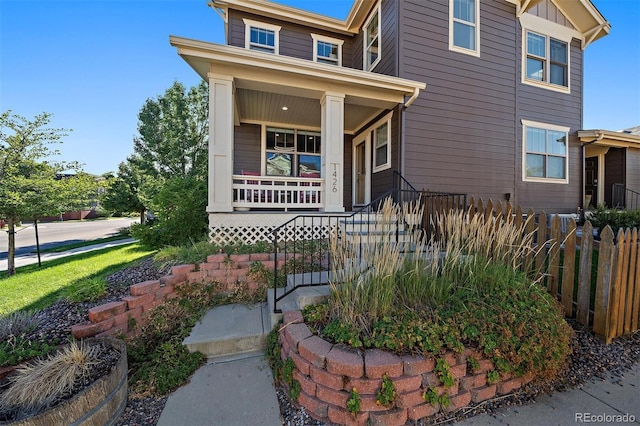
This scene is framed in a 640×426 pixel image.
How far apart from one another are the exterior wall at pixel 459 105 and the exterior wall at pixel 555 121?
0.35 meters

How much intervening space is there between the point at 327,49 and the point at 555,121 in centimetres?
742

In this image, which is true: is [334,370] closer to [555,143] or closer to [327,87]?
[327,87]

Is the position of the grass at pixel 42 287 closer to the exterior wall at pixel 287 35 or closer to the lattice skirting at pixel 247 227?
the lattice skirting at pixel 247 227

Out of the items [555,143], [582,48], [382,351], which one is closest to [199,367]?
[382,351]

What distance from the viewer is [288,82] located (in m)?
5.32

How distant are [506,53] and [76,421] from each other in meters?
10.6

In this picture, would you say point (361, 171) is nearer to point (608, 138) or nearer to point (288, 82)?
point (288, 82)

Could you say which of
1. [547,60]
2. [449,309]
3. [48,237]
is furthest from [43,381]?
[48,237]

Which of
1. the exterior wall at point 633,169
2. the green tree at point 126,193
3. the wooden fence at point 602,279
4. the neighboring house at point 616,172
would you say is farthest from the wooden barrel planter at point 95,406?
the green tree at point 126,193

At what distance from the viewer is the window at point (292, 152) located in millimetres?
8070

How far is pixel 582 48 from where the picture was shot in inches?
325

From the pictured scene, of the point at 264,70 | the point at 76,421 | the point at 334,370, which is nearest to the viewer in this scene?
the point at 76,421

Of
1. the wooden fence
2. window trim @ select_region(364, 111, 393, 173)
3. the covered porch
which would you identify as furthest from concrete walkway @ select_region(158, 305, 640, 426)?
window trim @ select_region(364, 111, 393, 173)

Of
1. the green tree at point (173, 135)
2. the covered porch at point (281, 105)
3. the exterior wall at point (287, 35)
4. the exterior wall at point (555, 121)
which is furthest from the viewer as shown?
the green tree at point (173, 135)
